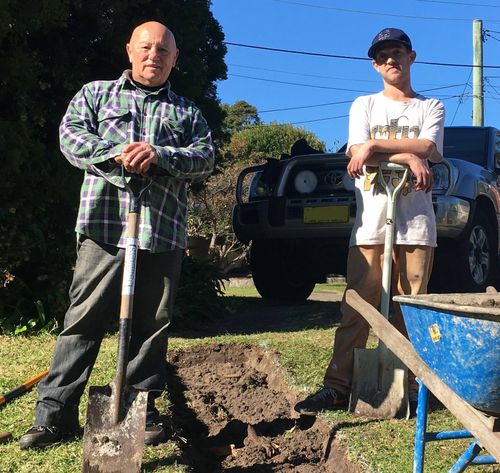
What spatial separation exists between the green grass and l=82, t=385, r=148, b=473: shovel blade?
5.6 inches

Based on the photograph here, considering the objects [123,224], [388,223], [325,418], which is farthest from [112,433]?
[388,223]

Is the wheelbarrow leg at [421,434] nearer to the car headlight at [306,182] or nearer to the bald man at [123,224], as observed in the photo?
the bald man at [123,224]

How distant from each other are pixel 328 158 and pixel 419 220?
2.94 meters

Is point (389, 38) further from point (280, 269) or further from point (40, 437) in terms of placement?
point (280, 269)

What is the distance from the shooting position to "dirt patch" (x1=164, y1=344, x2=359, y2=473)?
318 cm

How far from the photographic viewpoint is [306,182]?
21.6 feet

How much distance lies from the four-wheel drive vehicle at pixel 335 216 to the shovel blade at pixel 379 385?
2384 millimetres

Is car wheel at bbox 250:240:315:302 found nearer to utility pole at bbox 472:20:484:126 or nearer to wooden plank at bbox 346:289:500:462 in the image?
wooden plank at bbox 346:289:500:462

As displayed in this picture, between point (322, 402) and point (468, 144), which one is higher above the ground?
point (468, 144)

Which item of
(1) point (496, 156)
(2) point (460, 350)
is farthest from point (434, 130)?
(1) point (496, 156)

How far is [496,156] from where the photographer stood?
716 cm

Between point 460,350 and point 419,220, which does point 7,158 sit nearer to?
point 419,220

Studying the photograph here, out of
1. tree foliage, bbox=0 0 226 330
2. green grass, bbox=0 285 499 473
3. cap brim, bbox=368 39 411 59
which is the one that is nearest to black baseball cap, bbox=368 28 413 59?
cap brim, bbox=368 39 411 59

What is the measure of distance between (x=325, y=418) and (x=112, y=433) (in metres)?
1.18
